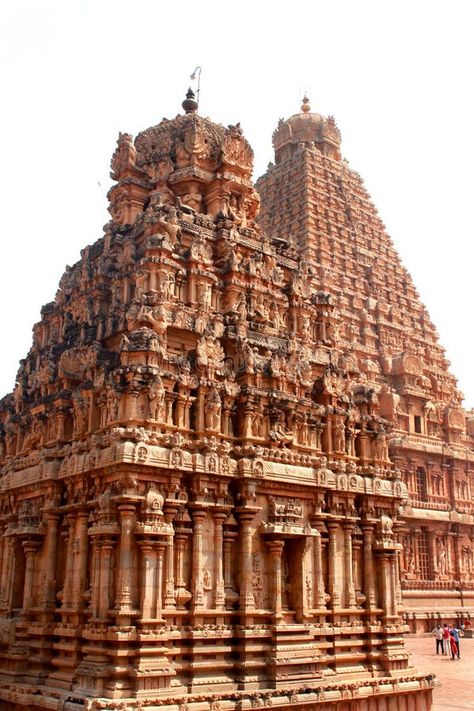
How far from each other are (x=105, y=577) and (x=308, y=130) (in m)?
50.7

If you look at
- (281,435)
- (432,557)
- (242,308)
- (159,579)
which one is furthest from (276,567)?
(432,557)

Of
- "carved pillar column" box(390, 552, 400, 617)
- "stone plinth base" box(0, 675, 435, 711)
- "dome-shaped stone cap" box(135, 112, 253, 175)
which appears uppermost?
"dome-shaped stone cap" box(135, 112, 253, 175)

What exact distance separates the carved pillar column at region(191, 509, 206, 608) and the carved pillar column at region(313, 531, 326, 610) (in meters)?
3.83

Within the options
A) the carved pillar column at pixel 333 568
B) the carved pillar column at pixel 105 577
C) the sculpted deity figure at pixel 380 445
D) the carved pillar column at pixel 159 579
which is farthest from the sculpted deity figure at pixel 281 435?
the carved pillar column at pixel 105 577

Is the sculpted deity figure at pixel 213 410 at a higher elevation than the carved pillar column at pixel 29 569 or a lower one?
higher

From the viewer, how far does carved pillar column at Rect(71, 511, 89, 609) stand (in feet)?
62.2

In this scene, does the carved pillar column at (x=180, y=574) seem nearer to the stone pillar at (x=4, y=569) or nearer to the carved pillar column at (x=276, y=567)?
the carved pillar column at (x=276, y=567)

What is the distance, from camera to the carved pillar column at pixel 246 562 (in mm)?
19594

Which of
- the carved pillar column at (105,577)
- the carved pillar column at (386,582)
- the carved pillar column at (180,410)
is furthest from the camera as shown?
the carved pillar column at (386,582)

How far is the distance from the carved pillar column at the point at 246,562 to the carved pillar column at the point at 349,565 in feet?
12.5

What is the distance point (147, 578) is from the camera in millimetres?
17781

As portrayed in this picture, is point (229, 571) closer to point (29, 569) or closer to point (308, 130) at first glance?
point (29, 569)

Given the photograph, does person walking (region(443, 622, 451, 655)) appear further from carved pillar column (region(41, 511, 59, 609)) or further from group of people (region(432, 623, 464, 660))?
carved pillar column (region(41, 511, 59, 609))

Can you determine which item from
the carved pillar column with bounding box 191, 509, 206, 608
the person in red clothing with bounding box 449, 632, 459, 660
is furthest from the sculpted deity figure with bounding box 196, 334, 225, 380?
the person in red clothing with bounding box 449, 632, 459, 660
